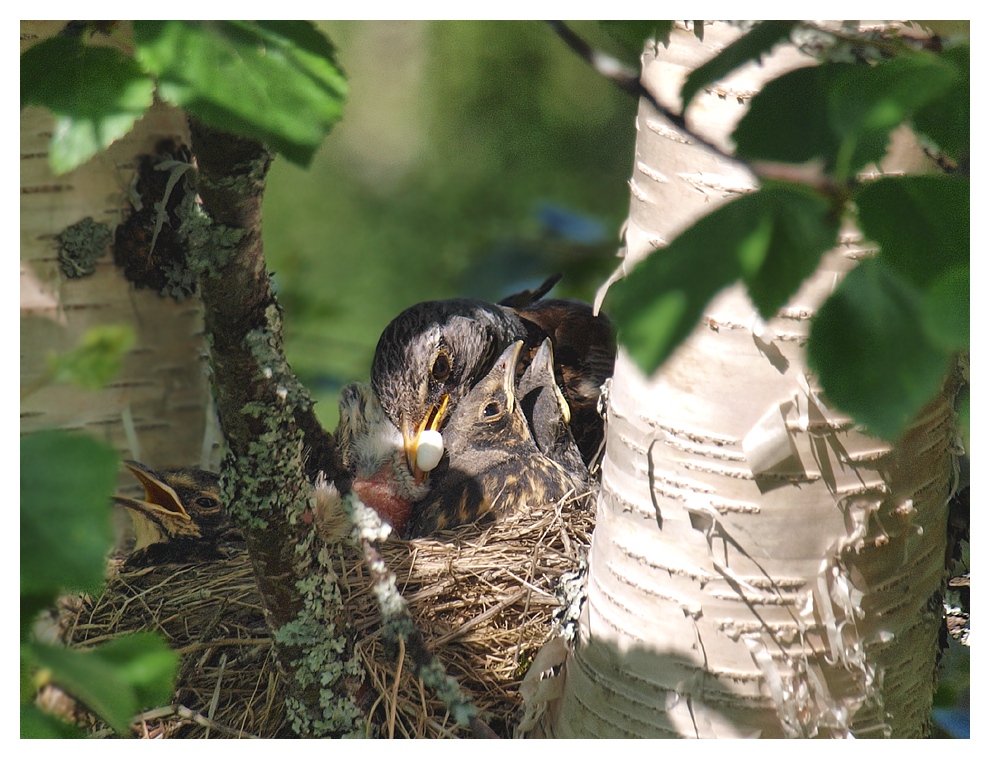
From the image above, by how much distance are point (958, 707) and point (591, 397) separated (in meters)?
1.45

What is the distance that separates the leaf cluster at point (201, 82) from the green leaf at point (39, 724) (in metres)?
0.33

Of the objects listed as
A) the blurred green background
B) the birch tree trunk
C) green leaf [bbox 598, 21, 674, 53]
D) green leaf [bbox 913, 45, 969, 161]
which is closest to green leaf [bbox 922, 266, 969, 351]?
green leaf [bbox 913, 45, 969, 161]

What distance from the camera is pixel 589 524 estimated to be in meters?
2.15

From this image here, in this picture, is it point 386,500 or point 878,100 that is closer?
point 878,100

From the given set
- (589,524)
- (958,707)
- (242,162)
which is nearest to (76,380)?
(242,162)

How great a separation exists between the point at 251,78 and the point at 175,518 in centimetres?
171

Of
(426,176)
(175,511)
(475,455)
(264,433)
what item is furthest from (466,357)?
(426,176)

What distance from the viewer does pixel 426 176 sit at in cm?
442

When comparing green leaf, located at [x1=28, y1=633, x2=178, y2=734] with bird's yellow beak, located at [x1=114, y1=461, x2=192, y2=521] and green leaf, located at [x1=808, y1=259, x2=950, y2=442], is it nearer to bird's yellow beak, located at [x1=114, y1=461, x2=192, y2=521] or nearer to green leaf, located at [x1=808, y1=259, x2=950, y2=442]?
green leaf, located at [x1=808, y1=259, x2=950, y2=442]

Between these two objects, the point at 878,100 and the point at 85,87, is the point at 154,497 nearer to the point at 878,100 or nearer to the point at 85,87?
the point at 85,87

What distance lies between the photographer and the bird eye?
2730 millimetres

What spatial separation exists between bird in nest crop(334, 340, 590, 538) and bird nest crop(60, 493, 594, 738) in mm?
145

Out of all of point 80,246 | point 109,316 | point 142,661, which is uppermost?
point 142,661

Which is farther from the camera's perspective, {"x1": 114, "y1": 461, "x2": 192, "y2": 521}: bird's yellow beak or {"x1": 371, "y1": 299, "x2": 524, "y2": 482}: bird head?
{"x1": 371, "y1": 299, "x2": 524, "y2": 482}: bird head
